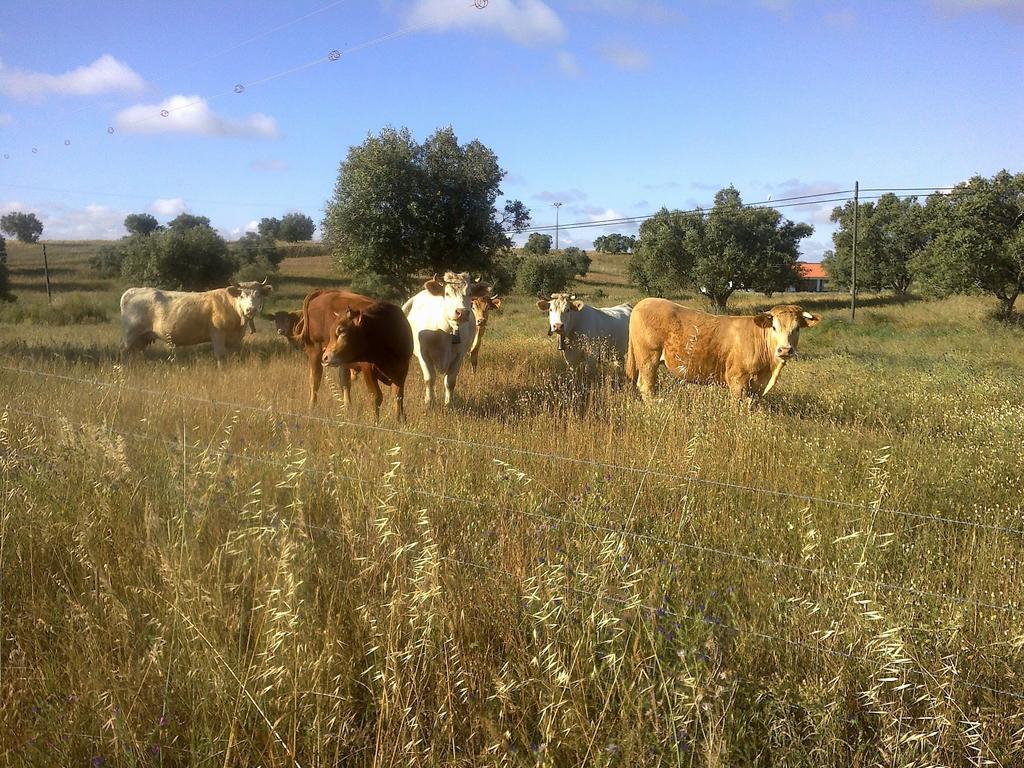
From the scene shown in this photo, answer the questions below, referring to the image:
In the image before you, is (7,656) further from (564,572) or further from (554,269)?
(554,269)

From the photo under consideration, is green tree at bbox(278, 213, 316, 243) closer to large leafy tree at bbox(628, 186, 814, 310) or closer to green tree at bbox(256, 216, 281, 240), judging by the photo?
green tree at bbox(256, 216, 281, 240)

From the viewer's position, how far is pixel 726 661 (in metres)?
2.74

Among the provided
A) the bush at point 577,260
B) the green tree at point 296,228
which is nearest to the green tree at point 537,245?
the bush at point 577,260

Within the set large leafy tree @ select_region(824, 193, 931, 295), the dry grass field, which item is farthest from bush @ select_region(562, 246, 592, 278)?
the dry grass field

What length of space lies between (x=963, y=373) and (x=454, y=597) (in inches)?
507

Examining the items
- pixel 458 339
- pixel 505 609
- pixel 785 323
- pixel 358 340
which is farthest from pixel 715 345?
pixel 505 609

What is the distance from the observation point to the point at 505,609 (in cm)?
308

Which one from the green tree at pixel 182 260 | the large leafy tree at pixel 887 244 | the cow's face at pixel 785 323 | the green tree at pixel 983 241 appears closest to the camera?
the cow's face at pixel 785 323

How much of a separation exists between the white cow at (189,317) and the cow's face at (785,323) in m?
11.1

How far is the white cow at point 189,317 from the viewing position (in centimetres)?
1539

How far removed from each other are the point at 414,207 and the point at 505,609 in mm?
18263

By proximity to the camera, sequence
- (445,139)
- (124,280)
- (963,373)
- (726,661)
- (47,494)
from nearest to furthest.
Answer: (726,661), (47,494), (963,373), (445,139), (124,280)

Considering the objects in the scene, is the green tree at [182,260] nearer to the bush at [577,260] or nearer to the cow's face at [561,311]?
the cow's face at [561,311]

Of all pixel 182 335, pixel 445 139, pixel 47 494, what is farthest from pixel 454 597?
pixel 445 139
